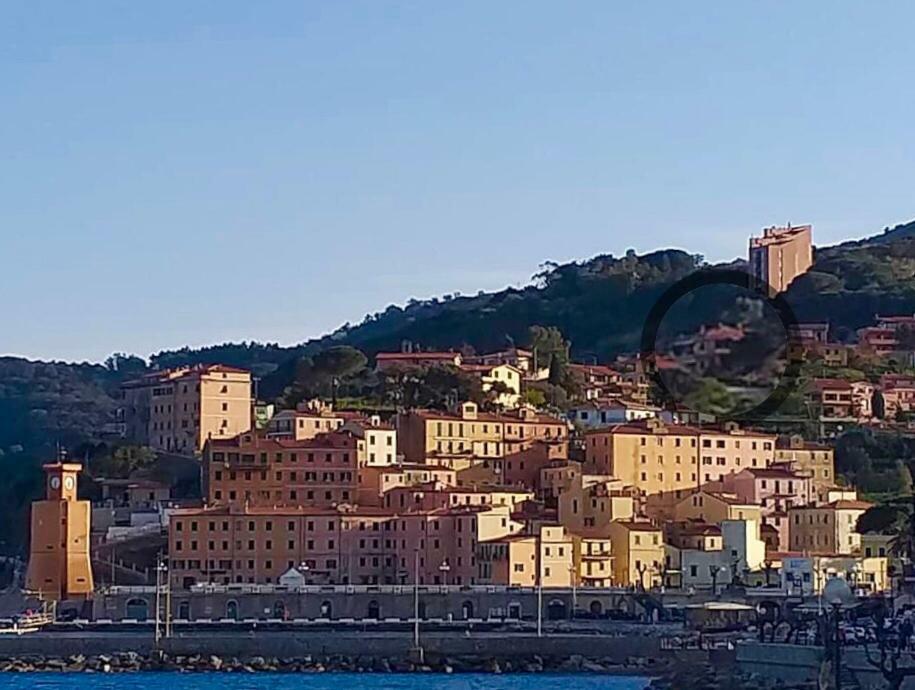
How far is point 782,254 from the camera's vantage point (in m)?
69.6

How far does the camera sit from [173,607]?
46.3 m

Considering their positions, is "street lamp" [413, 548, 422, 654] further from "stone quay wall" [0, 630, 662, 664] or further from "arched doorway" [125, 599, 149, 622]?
"arched doorway" [125, 599, 149, 622]

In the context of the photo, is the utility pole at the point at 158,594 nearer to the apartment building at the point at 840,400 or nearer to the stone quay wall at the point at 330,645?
the stone quay wall at the point at 330,645

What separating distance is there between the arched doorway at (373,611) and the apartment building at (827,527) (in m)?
9.94

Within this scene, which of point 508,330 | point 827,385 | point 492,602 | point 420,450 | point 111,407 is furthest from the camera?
point 111,407

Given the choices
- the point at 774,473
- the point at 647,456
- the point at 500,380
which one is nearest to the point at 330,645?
the point at 647,456

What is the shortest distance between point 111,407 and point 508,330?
18.1 m

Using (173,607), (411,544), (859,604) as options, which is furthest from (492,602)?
(859,604)

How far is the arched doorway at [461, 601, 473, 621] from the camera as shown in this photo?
45125 mm

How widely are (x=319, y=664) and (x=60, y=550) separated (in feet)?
29.3

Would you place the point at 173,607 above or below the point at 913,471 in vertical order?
below

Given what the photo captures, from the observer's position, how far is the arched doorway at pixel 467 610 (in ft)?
148

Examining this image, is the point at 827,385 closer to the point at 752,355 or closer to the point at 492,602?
the point at 492,602

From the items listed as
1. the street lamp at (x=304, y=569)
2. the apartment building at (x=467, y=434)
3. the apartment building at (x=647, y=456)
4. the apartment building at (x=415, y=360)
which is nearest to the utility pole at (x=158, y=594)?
the street lamp at (x=304, y=569)
